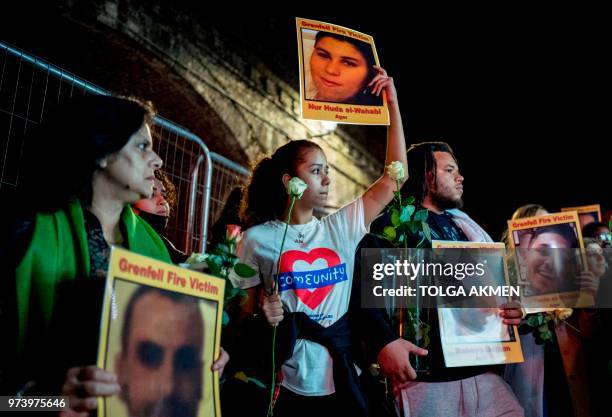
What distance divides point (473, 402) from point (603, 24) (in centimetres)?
662

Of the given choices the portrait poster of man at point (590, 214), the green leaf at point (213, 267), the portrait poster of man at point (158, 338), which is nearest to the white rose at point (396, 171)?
the green leaf at point (213, 267)

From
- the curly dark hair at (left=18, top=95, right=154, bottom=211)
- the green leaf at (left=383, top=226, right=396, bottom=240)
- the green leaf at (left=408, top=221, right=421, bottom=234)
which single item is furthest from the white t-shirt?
the curly dark hair at (left=18, top=95, right=154, bottom=211)

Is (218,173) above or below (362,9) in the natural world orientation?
below

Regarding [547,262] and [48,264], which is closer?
[48,264]

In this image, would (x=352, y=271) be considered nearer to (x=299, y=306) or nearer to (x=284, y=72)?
(x=299, y=306)

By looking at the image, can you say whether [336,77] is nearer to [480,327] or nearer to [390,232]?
[390,232]

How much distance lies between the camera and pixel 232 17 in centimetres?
534

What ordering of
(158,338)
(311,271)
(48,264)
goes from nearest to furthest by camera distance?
(158,338) < (48,264) < (311,271)

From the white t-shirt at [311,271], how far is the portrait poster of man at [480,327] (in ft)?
1.30

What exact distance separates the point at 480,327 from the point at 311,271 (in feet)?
2.60

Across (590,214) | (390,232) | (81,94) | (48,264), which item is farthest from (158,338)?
(590,214)

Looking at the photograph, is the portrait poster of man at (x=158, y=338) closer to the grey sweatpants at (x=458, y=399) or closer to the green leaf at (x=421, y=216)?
the green leaf at (x=421, y=216)

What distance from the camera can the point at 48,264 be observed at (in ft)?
4.64

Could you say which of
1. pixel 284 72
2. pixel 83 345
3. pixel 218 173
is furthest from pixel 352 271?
pixel 284 72
